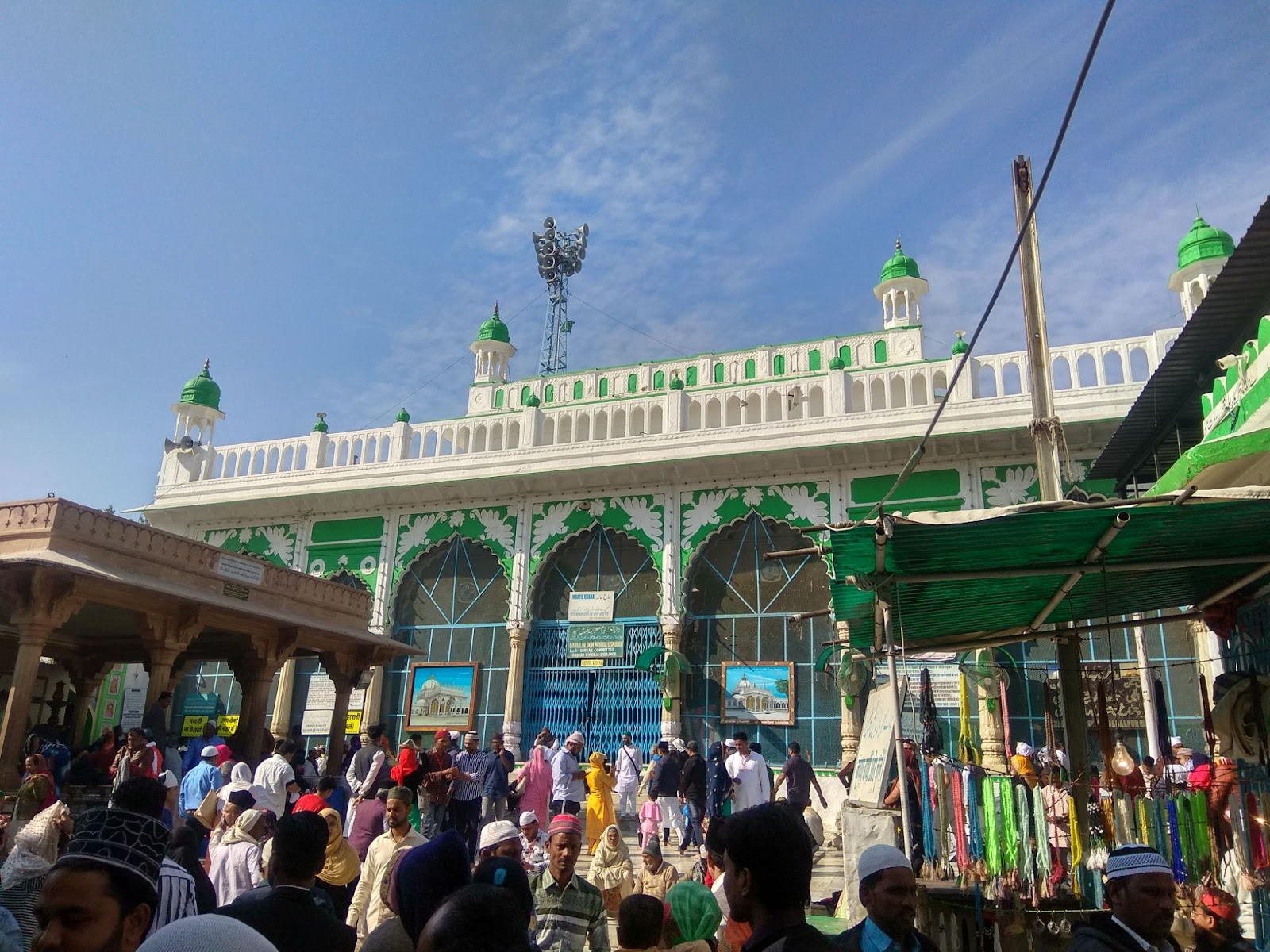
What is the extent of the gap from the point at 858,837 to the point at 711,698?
10.1m

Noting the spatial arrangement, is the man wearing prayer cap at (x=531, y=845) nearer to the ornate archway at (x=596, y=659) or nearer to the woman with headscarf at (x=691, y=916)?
the woman with headscarf at (x=691, y=916)

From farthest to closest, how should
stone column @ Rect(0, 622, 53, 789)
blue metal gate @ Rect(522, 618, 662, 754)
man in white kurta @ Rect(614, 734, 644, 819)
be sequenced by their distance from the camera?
1. blue metal gate @ Rect(522, 618, 662, 754)
2. man in white kurta @ Rect(614, 734, 644, 819)
3. stone column @ Rect(0, 622, 53, 789)

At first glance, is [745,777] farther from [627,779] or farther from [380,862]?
[380,862]

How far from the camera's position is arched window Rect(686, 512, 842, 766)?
15.3 m

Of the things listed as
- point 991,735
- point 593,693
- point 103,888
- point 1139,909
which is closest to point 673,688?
point 593,693

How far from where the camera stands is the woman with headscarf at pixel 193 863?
3.60 m

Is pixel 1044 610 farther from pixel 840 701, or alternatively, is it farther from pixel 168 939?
pixel 840 701

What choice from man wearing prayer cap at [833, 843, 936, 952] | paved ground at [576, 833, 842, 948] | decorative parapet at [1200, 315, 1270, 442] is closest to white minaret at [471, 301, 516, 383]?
paved ground at [576, 833, 842, 948]

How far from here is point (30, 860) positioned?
5.07 meters

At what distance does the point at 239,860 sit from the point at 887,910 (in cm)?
364

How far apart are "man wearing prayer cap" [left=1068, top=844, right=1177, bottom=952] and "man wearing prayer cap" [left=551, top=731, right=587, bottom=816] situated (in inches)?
300

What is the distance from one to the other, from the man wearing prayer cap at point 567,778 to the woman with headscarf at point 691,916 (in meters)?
6.17

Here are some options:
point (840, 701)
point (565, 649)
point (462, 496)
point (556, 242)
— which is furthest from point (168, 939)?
point (556, 242)

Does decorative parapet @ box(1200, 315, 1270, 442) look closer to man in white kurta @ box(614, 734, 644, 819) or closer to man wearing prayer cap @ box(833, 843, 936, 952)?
man wearing prayer cap @ box(833, 843, 936, 952)
